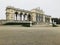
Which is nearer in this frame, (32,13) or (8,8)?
(8,8)

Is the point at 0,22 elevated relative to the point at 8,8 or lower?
lower

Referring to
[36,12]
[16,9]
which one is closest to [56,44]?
[16,9]

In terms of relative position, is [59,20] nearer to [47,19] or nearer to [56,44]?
[47,19]

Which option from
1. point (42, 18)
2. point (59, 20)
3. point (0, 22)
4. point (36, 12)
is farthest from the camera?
point (59, 20)

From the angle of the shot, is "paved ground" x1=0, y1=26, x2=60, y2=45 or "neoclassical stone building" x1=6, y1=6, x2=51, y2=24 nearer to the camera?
"paved ground" x1=0, y1=26, x2=60, y2=45

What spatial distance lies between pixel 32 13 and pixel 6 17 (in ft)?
51.8

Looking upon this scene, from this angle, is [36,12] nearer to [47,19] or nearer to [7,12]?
[47,19]

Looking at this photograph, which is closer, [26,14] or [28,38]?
[28,38]

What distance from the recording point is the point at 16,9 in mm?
69125

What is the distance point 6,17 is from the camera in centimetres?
6531

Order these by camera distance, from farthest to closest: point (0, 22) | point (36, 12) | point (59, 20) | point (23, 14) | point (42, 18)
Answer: point (59, 20), point (42, 18), point (36, 12), point (23, 14), point (0, 22)

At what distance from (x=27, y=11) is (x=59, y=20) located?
22963 mm

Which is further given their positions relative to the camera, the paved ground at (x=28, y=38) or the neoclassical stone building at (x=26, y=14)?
the neoclassical stone building at (x=26, y=14)

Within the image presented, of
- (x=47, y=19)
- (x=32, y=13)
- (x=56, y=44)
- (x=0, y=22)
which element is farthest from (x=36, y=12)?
(x=56, y=44)
